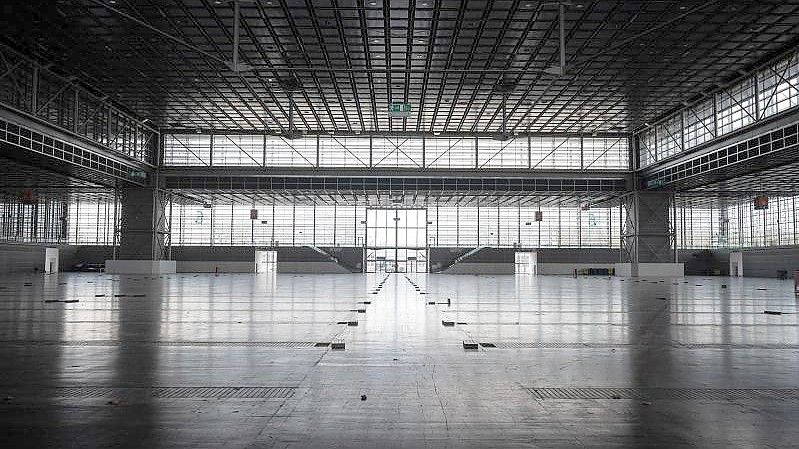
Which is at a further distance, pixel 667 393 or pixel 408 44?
pixel 408 44

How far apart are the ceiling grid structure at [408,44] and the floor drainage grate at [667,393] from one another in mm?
23716

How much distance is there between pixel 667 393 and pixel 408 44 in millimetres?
32742

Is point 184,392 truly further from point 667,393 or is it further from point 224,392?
point 667,393

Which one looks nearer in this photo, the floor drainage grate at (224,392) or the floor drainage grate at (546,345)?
the floor drainage grate at (224,392)

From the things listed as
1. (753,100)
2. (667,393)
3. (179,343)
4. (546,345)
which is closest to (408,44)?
(753,100)

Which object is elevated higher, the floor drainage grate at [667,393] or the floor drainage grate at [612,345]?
the floor drainage grate at [667,393]

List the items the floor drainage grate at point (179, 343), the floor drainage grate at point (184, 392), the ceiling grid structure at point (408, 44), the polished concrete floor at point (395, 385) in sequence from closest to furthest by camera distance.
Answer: the polished concrete floor at point (395, 385), the floor drainage grate at point (184, 392), the floor drainage grate at point (179, 343), the ceiling grid structure at point (408, 44)

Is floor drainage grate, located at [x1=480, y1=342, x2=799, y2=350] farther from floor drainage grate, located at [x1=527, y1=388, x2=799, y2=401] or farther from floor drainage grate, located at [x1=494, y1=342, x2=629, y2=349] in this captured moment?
floor drainage grate, located at [x1=527, y1=388, x2=799, y2=401]

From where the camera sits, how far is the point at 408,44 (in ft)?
121

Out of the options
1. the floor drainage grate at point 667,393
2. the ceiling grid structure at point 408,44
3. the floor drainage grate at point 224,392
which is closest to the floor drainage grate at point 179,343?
the floor drainage grate at point 224,392

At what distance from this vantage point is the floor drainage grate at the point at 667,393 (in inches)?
244

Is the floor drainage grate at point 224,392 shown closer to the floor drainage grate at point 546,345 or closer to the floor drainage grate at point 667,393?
the floor drainage grate at point 667,393

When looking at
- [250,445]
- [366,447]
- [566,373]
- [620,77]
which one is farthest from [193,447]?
[620,77]

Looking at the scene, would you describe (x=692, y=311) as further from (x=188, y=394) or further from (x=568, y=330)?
(x=188, y=394)
